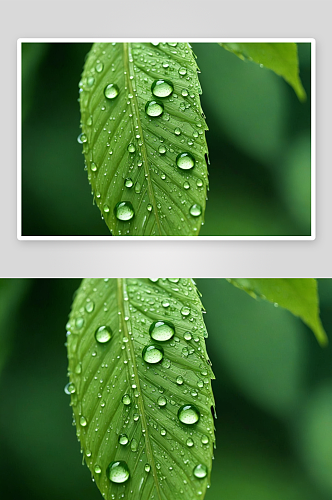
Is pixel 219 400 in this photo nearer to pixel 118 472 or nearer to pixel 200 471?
pixel 200 471

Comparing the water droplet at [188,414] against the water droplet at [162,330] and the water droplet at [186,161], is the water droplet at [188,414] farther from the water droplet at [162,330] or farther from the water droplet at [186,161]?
the water droplet at [186,161]

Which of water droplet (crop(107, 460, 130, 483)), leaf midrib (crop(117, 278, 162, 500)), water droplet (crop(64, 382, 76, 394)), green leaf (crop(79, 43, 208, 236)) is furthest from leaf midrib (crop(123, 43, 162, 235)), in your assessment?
water droplet (crop(107, 460, 130, 483))

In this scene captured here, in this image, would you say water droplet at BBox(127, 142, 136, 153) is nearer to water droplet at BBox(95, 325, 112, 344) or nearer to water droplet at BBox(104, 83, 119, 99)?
water droplet at BBox(104, 83, 119, 99)

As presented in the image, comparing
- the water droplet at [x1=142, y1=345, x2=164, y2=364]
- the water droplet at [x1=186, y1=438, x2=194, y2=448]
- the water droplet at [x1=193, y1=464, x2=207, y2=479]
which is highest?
the water droplet at [x1=142, y1=345, x2=164, y2=364]

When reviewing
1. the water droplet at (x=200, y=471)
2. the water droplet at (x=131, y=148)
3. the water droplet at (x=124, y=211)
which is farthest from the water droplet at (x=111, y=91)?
the water droplet at (x=200, y=471)

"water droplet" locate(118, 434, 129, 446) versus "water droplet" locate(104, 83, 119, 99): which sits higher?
"water droplet" locate(104, 83, 119, 99)

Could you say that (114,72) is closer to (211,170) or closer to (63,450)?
(211,170)

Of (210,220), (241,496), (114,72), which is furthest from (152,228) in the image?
(241,496)
